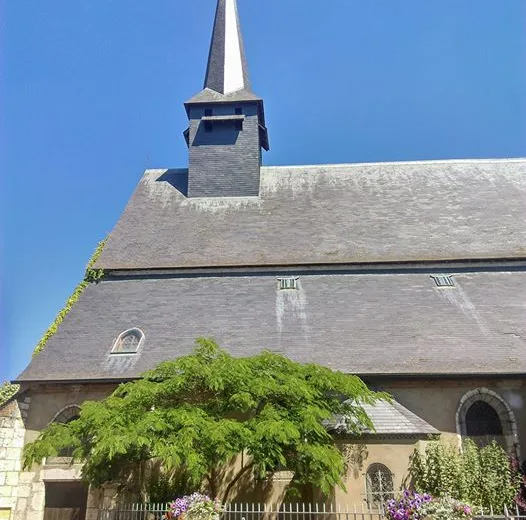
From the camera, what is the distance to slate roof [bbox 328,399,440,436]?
10.5 m

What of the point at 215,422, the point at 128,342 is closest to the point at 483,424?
the point at 215,422

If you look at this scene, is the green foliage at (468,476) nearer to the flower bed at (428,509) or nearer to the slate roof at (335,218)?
the flower bed at (428,509)

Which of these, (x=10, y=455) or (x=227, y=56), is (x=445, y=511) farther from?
(x=227, y=56)

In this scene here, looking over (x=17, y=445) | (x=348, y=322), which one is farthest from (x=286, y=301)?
(x=17, y=445)

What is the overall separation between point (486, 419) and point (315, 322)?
186 inches

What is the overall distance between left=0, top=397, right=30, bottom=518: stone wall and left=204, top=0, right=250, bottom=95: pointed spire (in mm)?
14649

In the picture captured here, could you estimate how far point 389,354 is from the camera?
12312 millimetres

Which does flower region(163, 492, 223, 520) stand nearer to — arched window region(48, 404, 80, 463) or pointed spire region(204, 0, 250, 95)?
arched window region(48, 404, 80, 463)

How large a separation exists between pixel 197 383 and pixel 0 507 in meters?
6.26

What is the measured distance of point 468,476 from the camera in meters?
10.4

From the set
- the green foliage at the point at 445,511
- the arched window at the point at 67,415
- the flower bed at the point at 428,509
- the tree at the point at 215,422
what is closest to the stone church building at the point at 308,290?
the arched window at the point at 67,415

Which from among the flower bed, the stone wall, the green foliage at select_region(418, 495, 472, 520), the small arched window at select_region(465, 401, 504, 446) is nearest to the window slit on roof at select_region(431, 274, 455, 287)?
the small arched window at select_region(465, 401, 504, 446)

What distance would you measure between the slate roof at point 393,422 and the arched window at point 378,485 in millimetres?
743

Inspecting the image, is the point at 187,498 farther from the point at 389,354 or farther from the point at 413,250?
the point at 413,250
